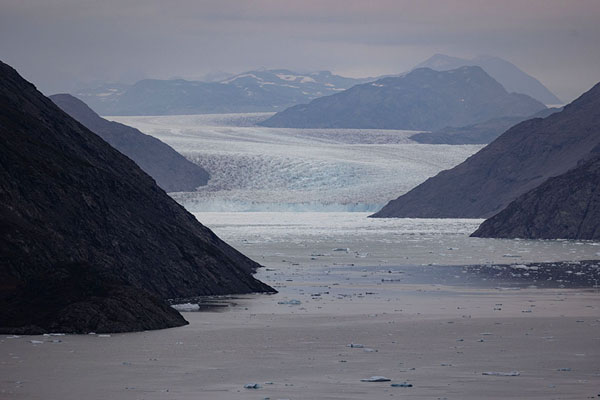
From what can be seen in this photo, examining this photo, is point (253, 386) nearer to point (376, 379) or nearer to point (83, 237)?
point (376, 379)

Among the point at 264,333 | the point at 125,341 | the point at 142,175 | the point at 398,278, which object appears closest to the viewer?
the point at 125,341

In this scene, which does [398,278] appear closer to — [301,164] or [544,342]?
[544,342]

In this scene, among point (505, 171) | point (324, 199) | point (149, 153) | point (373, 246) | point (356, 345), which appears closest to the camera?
point (356, 345)

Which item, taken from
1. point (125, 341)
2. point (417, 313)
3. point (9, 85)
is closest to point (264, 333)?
point (125, 341)

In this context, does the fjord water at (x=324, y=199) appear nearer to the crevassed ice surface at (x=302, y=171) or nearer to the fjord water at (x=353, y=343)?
the crevassed ice surface at (x=302, y=171)

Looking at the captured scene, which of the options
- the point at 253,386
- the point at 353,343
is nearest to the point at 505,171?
the point at 353,343

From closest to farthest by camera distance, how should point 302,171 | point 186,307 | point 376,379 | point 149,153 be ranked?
point 376,379, point 186,307, point 302,171, point 149,153
